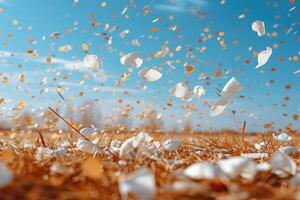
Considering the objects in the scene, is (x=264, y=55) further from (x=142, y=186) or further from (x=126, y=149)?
(x=142, y=186)

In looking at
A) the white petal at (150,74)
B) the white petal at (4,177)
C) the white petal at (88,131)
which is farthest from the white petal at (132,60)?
the white petal at (4,177)

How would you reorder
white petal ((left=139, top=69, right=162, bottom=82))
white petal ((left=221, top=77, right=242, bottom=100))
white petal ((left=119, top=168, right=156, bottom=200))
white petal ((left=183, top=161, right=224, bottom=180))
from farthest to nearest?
white petal ((left=139, top=69, right=162, bottom=82)) < white petal ((left=221, top=77, right=242, bottom=100)) < white petal ((left=183, top=161, right=224, bottom=180)) < white petal ((left=119, top=168, right=156, bottom=200))

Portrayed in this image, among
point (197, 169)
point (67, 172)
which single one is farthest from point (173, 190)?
point (67, 172)

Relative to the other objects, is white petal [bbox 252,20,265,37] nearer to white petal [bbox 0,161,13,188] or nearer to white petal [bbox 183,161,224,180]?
white petal [bbox 183,161,224,180]

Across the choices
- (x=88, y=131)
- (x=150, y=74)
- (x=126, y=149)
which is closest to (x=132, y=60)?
(x=150, y=74)

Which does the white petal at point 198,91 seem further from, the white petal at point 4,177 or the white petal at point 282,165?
the white petal at point 4,177

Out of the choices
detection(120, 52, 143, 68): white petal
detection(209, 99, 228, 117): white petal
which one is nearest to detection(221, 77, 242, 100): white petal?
detection(209, 99, 228, 117): white petal
